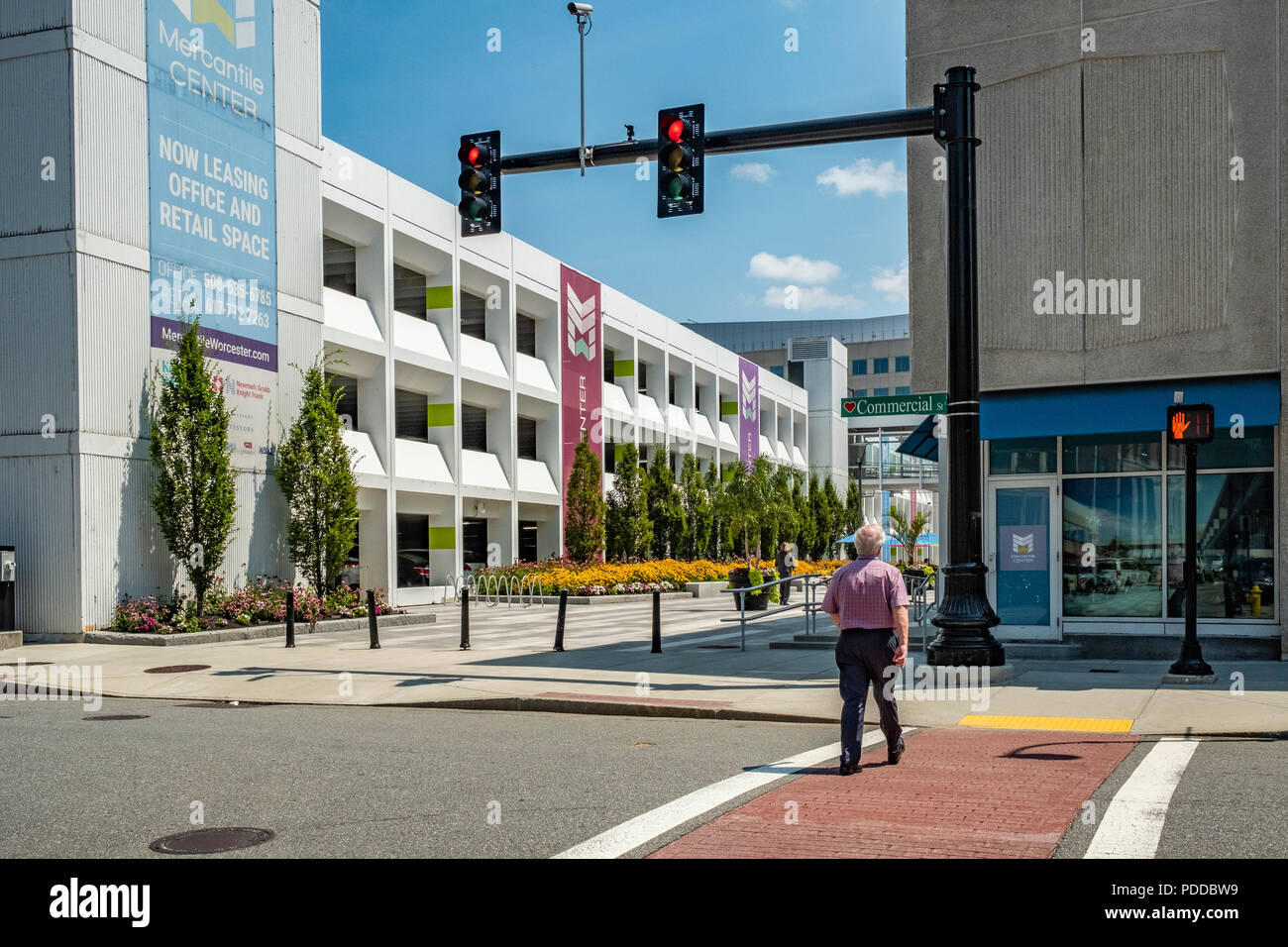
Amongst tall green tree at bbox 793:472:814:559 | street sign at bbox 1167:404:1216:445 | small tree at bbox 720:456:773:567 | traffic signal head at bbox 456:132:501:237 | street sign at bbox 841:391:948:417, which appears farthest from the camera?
tall green tree at bbox 793:472:814:559

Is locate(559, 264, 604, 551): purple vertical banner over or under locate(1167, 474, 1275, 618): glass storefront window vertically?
over

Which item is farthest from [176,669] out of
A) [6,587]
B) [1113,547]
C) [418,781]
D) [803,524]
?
[803,524]

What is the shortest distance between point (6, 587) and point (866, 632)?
56.1ft

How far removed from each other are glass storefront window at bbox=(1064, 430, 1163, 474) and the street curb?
47.5ft

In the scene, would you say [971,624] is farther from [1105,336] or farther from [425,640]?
[425,640]

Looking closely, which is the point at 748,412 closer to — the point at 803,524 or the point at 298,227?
the point at 803,524

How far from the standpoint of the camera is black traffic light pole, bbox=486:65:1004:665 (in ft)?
42.8

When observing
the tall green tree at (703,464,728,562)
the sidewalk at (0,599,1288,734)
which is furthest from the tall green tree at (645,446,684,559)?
the sidewalk at (0,599,1288,734)

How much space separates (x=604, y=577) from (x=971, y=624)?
25341 mm

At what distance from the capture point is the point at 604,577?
124 feet

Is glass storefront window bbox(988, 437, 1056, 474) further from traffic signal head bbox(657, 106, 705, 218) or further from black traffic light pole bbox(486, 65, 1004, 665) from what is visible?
traffic signal head bbox(657, 106, 705, 218)

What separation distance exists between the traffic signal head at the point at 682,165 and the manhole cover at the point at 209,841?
855cm
